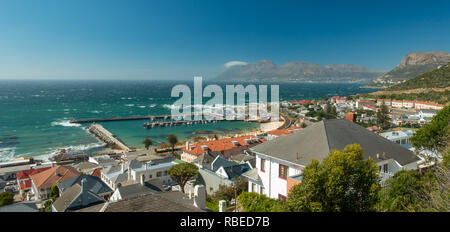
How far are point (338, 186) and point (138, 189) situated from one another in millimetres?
14822

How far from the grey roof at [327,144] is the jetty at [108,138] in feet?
119

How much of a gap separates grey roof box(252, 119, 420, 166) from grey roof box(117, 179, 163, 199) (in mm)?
9010

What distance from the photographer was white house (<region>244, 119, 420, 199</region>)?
10.4 meters

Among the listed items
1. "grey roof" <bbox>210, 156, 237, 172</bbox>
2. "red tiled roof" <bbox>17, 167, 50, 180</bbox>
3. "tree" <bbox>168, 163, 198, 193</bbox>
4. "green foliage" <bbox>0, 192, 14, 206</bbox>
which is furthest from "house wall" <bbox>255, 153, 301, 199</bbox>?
"red tiled roof" <bbox>17, 167, 50, 180</bbox>

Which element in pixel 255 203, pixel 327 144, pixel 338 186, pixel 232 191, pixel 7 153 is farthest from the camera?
pixel 7 153

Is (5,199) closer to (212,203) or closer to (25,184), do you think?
(25,184)

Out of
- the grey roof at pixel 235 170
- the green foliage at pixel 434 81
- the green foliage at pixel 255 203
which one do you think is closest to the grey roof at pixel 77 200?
the grey roof at pixel 235 170

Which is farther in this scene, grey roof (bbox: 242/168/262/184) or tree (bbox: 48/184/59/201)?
tree (bbox: 48/184/59/201)

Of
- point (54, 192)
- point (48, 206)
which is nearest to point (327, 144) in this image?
point (48, 206)

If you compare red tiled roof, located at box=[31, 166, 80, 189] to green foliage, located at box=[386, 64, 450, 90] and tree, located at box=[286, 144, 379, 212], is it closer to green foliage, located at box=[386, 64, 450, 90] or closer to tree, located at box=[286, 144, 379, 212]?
tree, located at box=[286, 144, 379, 212]

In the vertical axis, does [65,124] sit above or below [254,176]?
below

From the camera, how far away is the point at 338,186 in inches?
224
